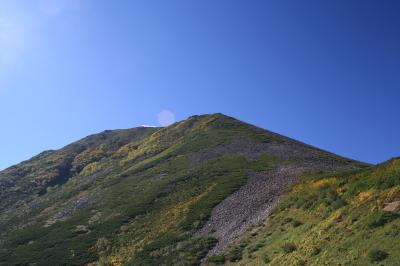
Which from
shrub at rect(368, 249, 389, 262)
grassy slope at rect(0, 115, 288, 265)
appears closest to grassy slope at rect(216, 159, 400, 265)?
shrub at rect(368, 249, 389, 262)

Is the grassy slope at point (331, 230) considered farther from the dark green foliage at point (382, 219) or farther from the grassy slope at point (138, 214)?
the grassy slope at point (138, 214)

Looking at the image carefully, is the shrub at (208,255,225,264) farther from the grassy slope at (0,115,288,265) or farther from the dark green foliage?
the dark green foliage

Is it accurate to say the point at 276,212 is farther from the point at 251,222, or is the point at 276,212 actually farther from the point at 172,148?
the point at 172,148

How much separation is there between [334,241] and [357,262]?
3.71m

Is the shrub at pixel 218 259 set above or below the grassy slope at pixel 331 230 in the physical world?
below

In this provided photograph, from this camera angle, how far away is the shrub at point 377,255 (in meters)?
20.7

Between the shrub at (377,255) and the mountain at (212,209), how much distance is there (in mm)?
48

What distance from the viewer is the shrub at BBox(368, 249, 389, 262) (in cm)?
2068

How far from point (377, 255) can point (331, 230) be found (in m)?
6.32

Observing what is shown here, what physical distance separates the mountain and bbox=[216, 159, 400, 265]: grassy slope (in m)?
0.09

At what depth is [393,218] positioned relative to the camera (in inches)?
936

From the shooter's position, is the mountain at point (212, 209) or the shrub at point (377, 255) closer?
the shrub at point (377, 255)

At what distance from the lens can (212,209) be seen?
49625 millimetres

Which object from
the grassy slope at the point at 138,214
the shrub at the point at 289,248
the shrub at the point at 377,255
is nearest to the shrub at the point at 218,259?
the grassy slope at the point at 138,214
